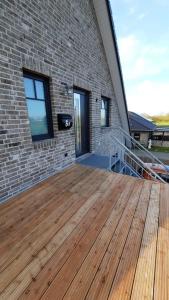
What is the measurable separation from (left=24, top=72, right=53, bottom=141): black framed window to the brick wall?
0.13 meters

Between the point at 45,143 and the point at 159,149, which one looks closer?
the point at 45,143

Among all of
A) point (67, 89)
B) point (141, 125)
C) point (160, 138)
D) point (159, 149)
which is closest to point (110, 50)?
point (67, 89)

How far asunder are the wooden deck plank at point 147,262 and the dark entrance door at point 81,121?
2802 mm

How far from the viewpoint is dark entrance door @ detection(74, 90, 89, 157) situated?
13.6 feet

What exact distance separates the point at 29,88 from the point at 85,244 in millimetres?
2441

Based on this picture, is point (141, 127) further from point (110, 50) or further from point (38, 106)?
point (38, 106)

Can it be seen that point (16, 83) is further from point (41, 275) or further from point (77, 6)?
point (77, 6)

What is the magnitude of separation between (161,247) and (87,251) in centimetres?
69

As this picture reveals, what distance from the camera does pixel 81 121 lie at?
4410mm

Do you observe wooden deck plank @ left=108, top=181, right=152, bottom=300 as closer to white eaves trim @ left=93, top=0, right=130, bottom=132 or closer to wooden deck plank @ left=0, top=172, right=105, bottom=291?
wooden deck plank @ left=0, top=172, right=105, bottom=291

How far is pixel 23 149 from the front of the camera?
2434mm

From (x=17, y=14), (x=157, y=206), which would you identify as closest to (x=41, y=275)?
(x=157, y=206)

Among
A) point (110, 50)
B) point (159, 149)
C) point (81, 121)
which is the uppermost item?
point (110, 50)

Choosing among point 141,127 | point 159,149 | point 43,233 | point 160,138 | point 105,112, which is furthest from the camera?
point 160,138
